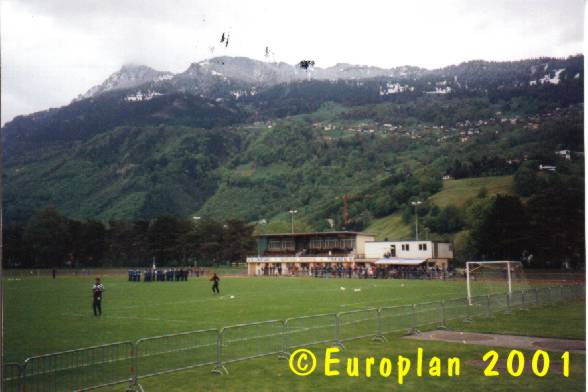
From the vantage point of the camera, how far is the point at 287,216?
600 feet

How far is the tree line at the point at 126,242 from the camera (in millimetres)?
85375

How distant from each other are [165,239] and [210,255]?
371 inches

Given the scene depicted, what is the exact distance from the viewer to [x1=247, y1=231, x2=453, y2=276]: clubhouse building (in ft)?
245

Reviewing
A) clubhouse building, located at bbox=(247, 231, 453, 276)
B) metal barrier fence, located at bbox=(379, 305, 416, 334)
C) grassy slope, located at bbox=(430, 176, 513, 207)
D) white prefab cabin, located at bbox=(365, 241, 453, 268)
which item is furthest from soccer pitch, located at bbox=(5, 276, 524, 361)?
grassy slope, located at bbox=(430, 176, 513, 207)

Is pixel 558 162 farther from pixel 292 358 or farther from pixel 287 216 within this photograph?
pixel 287 216

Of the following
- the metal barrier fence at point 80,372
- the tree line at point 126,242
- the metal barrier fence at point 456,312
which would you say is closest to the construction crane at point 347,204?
the tree line at point 126,242

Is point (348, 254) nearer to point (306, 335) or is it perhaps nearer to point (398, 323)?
point (398, 323)

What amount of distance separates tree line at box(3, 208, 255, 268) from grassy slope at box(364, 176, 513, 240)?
35102 mm

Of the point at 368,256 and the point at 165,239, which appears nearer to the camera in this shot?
the point at 368,256

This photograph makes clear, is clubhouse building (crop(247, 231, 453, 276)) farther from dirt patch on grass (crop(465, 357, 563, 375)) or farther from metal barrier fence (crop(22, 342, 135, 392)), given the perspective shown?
dirt patch on grass (crop(465, 357, 563, 375))

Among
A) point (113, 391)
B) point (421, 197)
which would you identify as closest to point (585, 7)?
point (113, 391)

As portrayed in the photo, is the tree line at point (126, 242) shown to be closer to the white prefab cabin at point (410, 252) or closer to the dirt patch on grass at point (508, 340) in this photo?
the white prefab cabin at point (410, 252)

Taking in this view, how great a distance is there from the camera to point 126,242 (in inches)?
4149

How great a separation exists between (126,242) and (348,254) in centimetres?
4470
